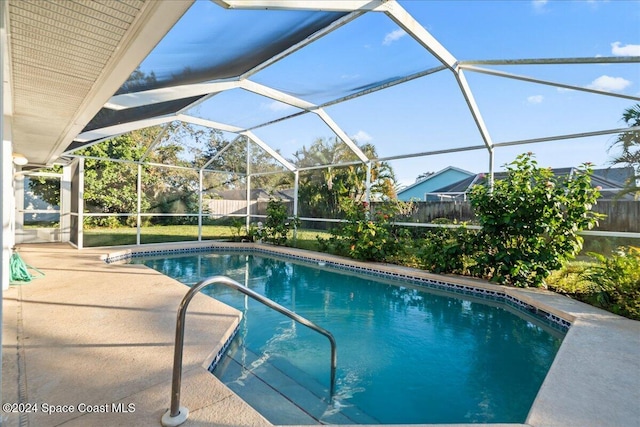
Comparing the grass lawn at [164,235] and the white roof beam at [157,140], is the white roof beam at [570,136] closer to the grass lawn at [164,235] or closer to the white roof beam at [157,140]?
the grass lawn at [164,235]

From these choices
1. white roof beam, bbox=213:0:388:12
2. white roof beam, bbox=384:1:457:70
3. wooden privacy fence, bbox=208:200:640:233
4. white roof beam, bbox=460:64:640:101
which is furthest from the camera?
wooden privacy fence, bbox=208:200:640:233

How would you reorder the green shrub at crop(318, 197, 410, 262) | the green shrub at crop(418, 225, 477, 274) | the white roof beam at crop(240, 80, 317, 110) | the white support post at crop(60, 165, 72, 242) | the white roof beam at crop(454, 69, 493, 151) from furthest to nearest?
the white support post at crop(60, 165, 72, 242)
the green shrub at crop(318, 197, 410, 262)
the white roof beam at crop(240, 80, 317, 110)
the green shrub at crop(418, 225, 477, 274)
the white roof beam at crop(454, 69, 493, 151)

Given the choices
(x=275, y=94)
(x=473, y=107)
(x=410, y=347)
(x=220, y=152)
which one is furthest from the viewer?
(x=220, y=152)

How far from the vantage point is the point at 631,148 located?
18.0 feet

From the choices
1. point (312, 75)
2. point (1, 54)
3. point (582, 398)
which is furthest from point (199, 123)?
point (582, 398)

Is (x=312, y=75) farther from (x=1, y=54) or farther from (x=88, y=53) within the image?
(x=1, y=54)

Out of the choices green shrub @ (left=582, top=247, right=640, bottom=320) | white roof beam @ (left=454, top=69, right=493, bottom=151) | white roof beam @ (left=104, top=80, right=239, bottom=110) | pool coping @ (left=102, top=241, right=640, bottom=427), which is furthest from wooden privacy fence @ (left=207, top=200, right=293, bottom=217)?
green shrub @ (left=582, top=247, right=640, bottom=320)

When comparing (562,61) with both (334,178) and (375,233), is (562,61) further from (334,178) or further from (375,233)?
(334,178)

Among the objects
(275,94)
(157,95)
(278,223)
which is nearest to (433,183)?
(278,223)

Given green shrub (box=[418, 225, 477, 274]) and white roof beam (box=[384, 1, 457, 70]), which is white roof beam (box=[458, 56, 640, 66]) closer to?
white roof beam (box=[384, 1, 457, 70])

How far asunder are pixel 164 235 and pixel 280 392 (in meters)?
10.7

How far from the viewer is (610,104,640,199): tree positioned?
211 inches

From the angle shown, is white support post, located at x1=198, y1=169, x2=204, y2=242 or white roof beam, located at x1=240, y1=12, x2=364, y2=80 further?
white support post, located at x1=198, y1=169, x2=204, y2=242

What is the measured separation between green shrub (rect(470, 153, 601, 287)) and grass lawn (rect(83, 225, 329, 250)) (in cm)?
539
